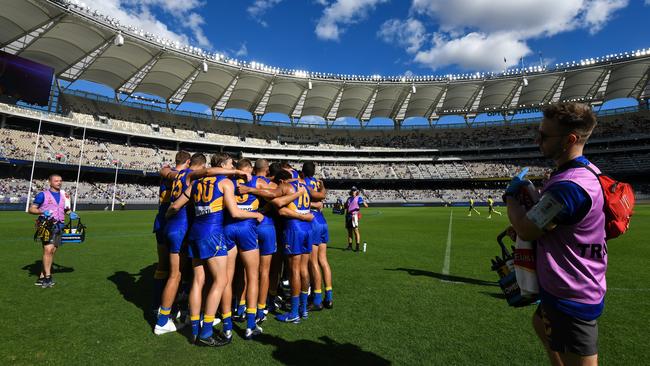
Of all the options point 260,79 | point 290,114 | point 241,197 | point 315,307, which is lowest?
point 315,307

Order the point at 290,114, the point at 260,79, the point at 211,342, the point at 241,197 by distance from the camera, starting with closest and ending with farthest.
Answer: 1. the point at 211,342
2. the point at 241,197
3. the point at 260,79
4. the point at 290,114

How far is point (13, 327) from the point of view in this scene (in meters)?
4.14

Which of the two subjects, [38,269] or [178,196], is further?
[38,269]

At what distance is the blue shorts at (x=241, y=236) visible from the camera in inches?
162

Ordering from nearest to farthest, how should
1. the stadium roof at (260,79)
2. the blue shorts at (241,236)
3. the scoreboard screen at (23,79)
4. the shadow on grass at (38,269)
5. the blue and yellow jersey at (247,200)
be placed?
the blue shorts at (241,236)
the blue and yellow jersey at (247,200)
the shadow on grass at (38,269)
the stadium roof at (260,79)
the scoreboard screen at (23,79)

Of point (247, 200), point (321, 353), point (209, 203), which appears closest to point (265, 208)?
point (247, 200)

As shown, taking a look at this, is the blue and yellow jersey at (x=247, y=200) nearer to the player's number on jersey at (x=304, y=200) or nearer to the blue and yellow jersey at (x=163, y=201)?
the player's number on jersey at (x=304, y=200)

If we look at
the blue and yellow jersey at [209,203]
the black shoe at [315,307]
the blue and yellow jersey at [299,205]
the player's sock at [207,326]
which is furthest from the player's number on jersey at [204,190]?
the black shoe at [315,307]

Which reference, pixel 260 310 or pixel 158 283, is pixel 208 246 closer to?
Answer: pixel 260 310

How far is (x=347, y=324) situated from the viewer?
436cm

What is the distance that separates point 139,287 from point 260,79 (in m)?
43.7

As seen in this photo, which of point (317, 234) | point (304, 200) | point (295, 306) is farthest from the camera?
point (317, 234)

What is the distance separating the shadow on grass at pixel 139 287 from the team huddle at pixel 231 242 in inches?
13.6

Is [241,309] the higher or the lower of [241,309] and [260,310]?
the lower
